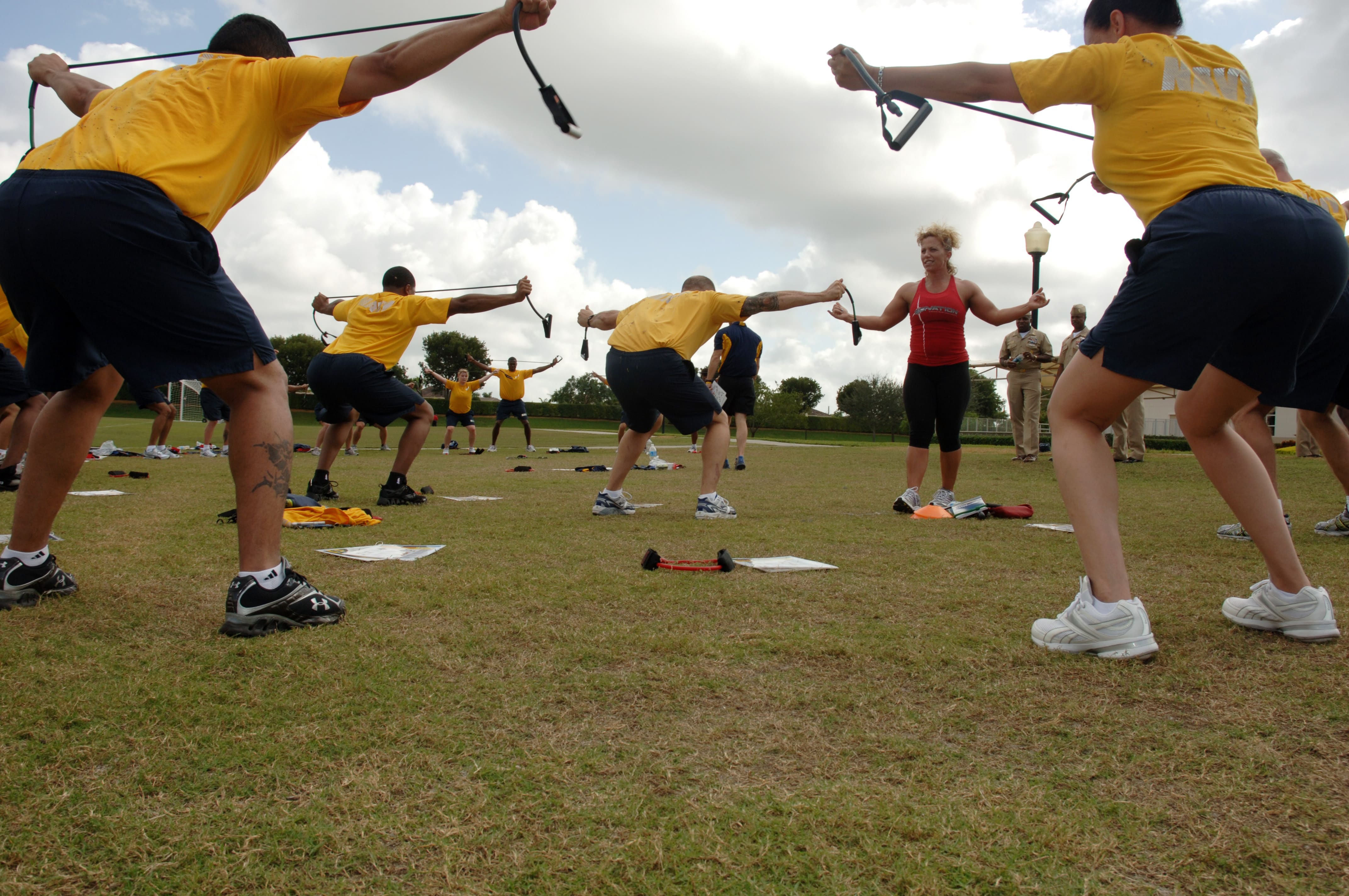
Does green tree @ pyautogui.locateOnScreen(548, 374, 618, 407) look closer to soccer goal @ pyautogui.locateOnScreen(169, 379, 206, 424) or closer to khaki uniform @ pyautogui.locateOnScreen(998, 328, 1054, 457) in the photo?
soccer goal @ pyautogui.locateOnScreen(169, 379, 206, 424)

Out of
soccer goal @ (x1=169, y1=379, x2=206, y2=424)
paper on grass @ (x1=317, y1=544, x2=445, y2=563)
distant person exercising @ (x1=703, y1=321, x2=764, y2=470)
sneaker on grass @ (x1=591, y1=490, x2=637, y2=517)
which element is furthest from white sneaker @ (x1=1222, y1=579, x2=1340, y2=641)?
soccer goal @ (x1=169, y1=379, x2=206, y2=424)

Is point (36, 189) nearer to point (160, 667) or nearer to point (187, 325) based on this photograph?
point (187, 325)

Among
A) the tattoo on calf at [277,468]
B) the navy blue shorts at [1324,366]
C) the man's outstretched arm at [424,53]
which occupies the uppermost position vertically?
the man's outstretched arm at [424,53]

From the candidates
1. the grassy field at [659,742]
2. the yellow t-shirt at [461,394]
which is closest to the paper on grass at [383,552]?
the grassy field at [659,742]

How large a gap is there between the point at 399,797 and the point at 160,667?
1070 mm

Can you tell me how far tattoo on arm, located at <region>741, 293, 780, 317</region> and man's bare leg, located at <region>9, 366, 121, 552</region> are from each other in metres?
3.95

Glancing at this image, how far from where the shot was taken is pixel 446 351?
303ft

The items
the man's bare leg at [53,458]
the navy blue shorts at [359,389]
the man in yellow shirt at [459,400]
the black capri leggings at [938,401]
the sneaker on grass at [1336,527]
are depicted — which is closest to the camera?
the man's bare leg at [53,458]

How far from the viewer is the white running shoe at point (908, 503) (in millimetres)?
6223

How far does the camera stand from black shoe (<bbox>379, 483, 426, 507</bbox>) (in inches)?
254

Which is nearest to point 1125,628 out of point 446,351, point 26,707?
point 26,707

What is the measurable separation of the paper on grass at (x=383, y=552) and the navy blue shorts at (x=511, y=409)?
43.0ft

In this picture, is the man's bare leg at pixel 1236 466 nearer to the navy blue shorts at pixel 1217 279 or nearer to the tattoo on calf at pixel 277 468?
the navy blue shorts at pixel 1217 279

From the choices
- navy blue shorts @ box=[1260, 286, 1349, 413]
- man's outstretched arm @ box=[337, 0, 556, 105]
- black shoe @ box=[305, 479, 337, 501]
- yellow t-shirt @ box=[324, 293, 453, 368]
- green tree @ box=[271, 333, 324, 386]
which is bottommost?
black shoe @ box=[305, 479, 337, 501]
